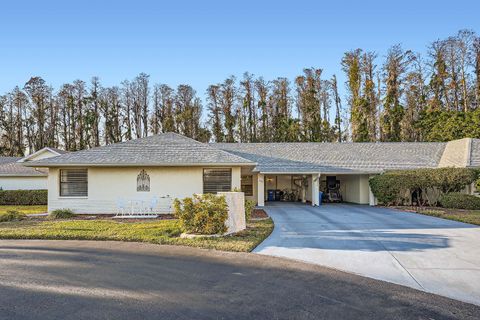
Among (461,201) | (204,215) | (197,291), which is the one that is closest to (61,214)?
(204,215)

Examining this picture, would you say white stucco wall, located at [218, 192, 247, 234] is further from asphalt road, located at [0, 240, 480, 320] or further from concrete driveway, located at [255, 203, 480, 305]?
asphalt road, located at [0, 240, 480, 320]

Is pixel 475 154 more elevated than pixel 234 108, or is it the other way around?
pixel 234 108

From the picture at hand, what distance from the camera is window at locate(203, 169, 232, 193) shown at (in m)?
16.5

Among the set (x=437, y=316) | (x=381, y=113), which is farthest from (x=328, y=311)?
(x=381, y=113)

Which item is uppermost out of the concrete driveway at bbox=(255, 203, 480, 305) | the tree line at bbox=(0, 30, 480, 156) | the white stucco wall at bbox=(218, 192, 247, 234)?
the tree line at bbox=(0, 30, 480, 156)

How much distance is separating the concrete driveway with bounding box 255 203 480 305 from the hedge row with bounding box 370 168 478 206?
19.5 ft

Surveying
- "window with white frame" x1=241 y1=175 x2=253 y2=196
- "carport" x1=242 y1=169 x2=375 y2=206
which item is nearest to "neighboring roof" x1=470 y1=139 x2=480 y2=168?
"carport" x1=242 y1=169 x2=375 y2=206

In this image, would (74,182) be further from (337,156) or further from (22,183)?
(337,156)

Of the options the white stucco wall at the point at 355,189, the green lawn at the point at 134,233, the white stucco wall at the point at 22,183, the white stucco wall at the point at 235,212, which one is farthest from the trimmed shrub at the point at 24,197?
the white stucco wall at the point at 355,189

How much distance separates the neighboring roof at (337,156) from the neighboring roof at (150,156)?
15.1 ft

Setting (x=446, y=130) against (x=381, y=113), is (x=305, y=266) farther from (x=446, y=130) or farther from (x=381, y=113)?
(x=381, y=113)

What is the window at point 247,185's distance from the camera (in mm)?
23297

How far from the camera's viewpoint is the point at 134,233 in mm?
10578

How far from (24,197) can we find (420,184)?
2570cm
